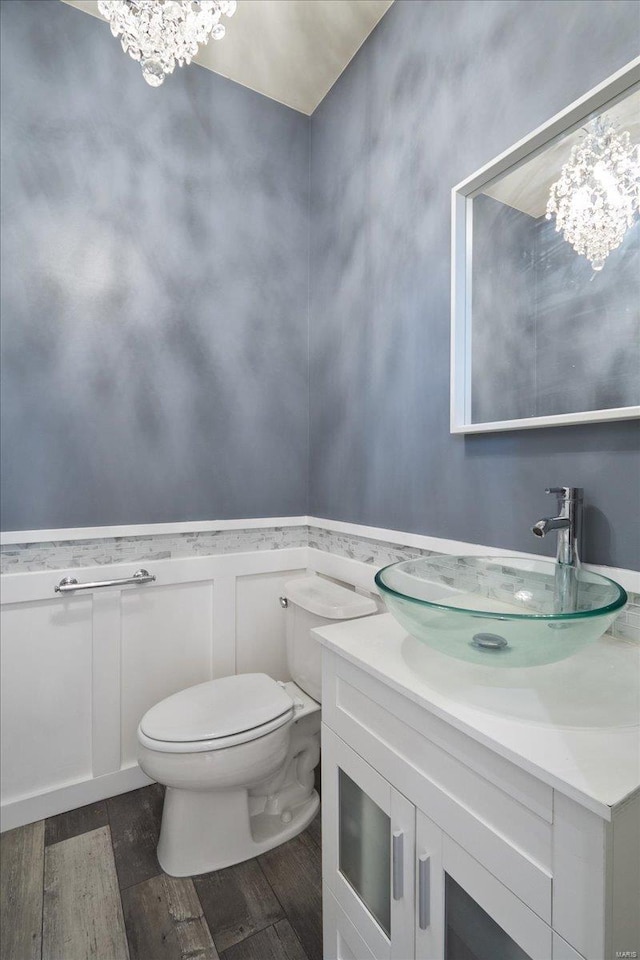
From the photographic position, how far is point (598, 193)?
892 millimetres

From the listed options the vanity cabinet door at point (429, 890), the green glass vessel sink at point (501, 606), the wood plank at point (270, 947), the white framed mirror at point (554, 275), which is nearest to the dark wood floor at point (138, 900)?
the wood plank at point (270, 947)

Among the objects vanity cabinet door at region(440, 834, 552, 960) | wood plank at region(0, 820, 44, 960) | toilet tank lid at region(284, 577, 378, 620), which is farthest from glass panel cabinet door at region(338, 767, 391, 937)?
wood plank at region(0, 820, 44, 960)

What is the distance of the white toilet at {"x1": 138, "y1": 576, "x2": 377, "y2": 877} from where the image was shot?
1205 mm

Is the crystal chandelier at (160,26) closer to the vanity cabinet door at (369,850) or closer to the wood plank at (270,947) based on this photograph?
the vanity cabinet door at (369,850)

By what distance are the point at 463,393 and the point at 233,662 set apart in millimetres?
1322

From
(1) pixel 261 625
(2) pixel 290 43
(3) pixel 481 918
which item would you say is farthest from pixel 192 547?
(2) pixel 290 43

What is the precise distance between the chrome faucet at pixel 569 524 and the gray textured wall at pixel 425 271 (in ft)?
0.21

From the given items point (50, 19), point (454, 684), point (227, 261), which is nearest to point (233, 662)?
point (454, 684)

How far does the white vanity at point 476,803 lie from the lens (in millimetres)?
513

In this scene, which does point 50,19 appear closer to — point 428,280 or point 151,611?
point 428,280

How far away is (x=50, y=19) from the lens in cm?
146

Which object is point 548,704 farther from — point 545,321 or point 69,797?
point 69,797

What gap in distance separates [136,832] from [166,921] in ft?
1.11

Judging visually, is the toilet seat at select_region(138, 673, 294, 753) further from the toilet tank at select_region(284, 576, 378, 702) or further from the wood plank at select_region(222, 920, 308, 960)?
the wood plank at select_region(222, 920, 308, 960)
